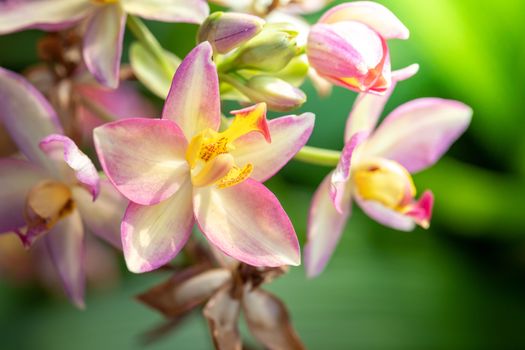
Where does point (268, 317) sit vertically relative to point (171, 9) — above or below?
below

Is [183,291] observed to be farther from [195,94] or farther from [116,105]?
[116,105]

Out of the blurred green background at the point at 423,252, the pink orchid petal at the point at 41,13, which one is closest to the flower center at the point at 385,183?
the pink orchid petal at the point at 41,13

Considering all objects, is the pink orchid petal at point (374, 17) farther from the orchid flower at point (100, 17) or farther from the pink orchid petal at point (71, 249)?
the pink orchid petal at point (71, 249)

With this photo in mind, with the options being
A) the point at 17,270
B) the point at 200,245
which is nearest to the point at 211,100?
the point at 200,245

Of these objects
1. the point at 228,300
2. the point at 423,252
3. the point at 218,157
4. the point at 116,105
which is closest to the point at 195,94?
the point at 218,157

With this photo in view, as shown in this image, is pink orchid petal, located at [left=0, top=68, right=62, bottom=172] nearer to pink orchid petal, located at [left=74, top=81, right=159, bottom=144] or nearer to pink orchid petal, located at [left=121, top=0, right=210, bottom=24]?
pink orchid petal, located at [left=121, top=0, right=210, bottom=24]

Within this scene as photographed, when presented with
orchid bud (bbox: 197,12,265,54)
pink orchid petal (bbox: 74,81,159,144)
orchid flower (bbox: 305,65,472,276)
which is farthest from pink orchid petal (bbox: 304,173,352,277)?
pink orchid petal (bbox: 74,81,159,144)

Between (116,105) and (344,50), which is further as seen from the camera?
(116,105)
